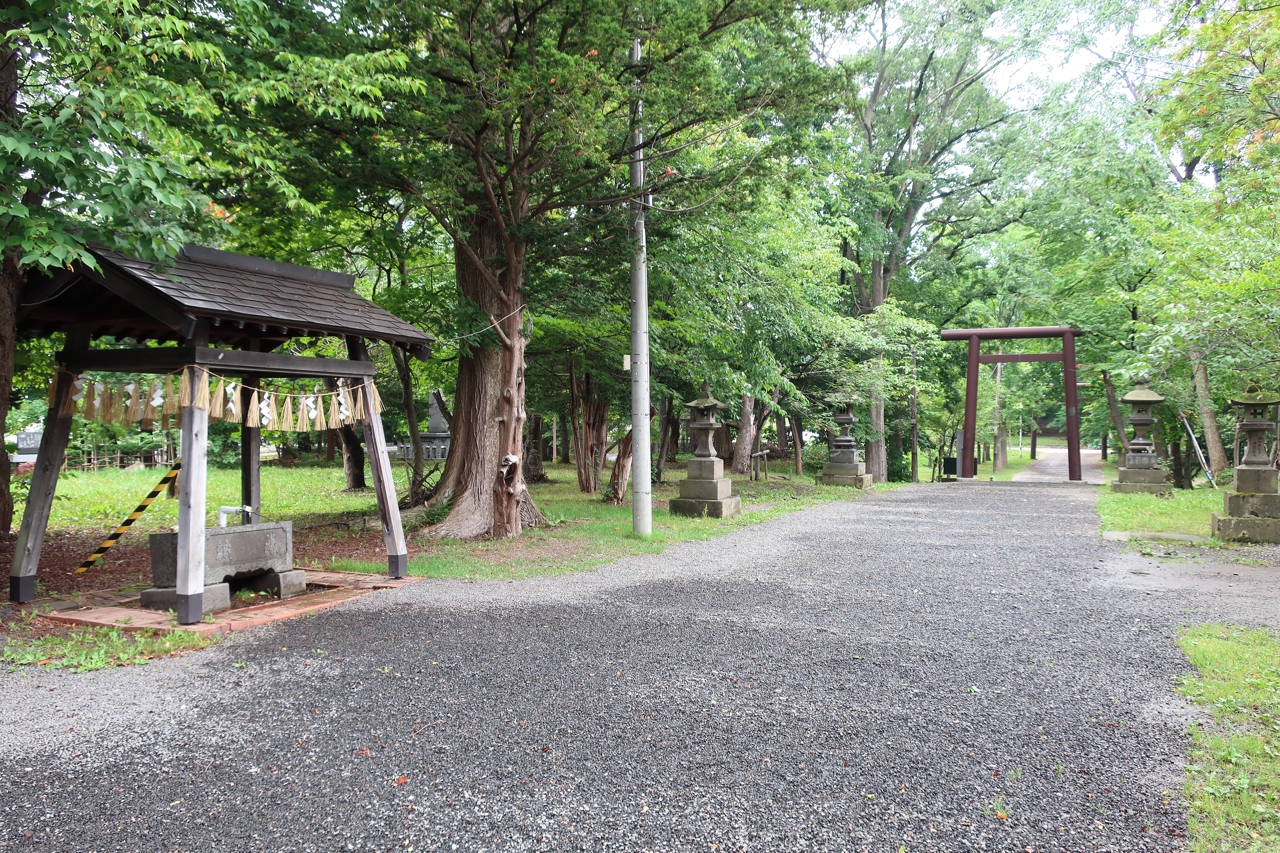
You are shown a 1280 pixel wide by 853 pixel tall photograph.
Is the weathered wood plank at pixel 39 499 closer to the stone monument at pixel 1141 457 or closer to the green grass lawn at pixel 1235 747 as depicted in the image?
the green grass lawn at pixel 1235 747

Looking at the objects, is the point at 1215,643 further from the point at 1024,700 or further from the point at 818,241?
the point at 818,241

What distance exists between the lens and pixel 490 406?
9.77m

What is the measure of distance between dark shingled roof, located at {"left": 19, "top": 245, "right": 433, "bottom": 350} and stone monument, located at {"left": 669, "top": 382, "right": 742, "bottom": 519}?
5574 millimetres

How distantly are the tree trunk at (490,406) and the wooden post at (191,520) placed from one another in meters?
3.98

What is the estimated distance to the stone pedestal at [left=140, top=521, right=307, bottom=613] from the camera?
17.6ft

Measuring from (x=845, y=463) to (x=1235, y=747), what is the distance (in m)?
14.8

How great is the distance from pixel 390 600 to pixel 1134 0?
19753 millimetres

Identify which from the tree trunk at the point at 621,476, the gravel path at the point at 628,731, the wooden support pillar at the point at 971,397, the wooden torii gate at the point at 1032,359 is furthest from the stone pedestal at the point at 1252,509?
the wooden support pillar at the point at 971,397

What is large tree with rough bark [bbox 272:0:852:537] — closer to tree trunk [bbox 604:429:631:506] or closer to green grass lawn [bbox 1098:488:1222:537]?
tree trunk [bbox 604:429:631:506]

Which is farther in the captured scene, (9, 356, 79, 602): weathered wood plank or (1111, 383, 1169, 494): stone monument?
(1111, 383, 1169, 494): stone monument

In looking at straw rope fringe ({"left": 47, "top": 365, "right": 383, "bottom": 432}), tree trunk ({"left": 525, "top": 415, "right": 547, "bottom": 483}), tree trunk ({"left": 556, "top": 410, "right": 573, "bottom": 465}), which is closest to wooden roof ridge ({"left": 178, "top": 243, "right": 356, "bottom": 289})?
straw rope fringe ({"left": 47, "top": 365, "right": 383, "bottom": 432})

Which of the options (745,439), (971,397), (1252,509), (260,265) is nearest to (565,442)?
(745,439)

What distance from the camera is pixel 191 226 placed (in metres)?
5.34

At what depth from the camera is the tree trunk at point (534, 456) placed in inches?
700
